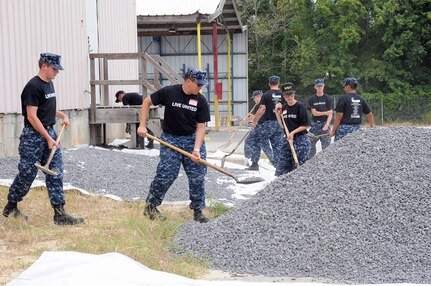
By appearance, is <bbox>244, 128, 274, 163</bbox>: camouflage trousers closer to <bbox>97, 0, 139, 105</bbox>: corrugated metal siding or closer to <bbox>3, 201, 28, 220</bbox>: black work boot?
<bbox>97, 0, 139, 105</bbox>: corrugated metal siding

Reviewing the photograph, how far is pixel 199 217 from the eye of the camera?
7.19 meters

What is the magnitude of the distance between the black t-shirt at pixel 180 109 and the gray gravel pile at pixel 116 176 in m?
1.74

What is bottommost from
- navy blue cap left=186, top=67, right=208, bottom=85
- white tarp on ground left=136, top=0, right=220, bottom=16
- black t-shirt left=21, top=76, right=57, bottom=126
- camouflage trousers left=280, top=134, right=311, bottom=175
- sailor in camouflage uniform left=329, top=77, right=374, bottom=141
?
camouflage trousers left=280, top=134, right=311, bottom=175

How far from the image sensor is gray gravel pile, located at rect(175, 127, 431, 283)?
5.51 meters

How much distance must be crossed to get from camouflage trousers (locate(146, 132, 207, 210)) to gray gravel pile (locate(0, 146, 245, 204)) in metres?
1.41

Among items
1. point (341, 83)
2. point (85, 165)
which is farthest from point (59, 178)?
point (341, 83)

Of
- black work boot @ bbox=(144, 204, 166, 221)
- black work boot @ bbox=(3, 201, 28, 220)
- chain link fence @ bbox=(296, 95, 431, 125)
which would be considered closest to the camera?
black work boot @ bbox=(3, 201, 28, 220)

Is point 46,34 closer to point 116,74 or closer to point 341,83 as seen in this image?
point 116,74

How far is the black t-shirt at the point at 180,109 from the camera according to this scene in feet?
22.8

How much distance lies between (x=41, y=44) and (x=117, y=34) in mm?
5103

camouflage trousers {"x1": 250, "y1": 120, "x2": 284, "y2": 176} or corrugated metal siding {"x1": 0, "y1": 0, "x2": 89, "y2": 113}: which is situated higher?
corrugated metal siding {"x1": 0, "y1": 0, "x2": 89, "y2": 113}

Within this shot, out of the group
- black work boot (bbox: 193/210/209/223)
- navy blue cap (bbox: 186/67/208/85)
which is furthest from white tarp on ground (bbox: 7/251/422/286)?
navy blue cap (bbox: 186/67/208/85)

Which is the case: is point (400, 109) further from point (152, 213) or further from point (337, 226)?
point (337, 226)

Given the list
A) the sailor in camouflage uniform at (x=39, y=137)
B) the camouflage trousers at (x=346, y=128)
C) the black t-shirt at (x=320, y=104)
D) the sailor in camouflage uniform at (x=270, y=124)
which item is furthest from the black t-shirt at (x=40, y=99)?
the black t-shirt at (x=320, y=104)
